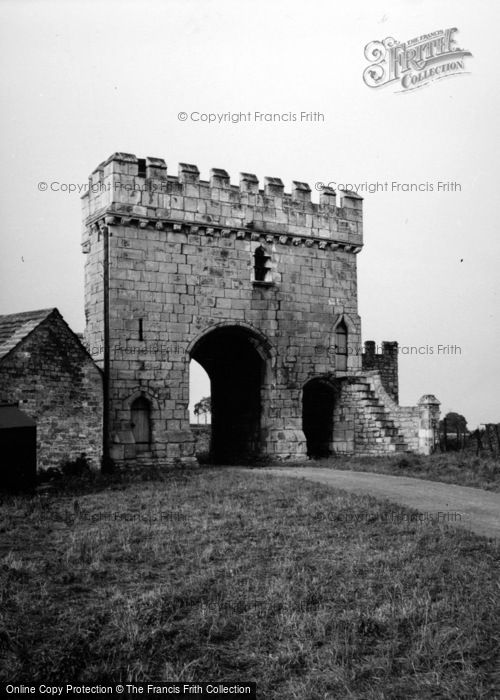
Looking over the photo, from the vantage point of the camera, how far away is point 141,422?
61.0 ft

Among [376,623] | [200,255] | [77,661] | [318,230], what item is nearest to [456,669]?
[376,623]

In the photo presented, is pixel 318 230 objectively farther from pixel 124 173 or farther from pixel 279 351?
pixel 124 173

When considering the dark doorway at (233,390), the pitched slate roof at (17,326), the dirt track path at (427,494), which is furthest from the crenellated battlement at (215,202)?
the dirt track path at (427,494)

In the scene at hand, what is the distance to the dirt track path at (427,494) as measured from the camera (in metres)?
10.3

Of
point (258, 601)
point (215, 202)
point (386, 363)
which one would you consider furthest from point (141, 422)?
point (386, 363)

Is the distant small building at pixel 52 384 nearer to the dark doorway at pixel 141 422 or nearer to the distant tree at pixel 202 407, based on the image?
the dark doorway at pixel 141 422

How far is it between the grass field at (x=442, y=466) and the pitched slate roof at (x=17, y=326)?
759 centimetres

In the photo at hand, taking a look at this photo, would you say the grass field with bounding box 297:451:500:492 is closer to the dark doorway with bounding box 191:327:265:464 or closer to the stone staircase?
the stone staircase

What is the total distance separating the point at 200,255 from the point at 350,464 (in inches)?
256

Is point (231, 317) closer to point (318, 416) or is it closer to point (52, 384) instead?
point (318, 416)

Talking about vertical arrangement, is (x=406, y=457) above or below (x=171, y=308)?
below

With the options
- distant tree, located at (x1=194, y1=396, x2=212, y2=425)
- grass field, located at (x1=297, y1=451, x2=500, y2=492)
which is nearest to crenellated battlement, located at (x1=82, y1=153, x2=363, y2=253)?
grass field, located at (x1=297, y1=451, x2=500, y2=492)

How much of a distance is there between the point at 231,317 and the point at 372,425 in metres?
5.11

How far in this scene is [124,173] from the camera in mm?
18453
